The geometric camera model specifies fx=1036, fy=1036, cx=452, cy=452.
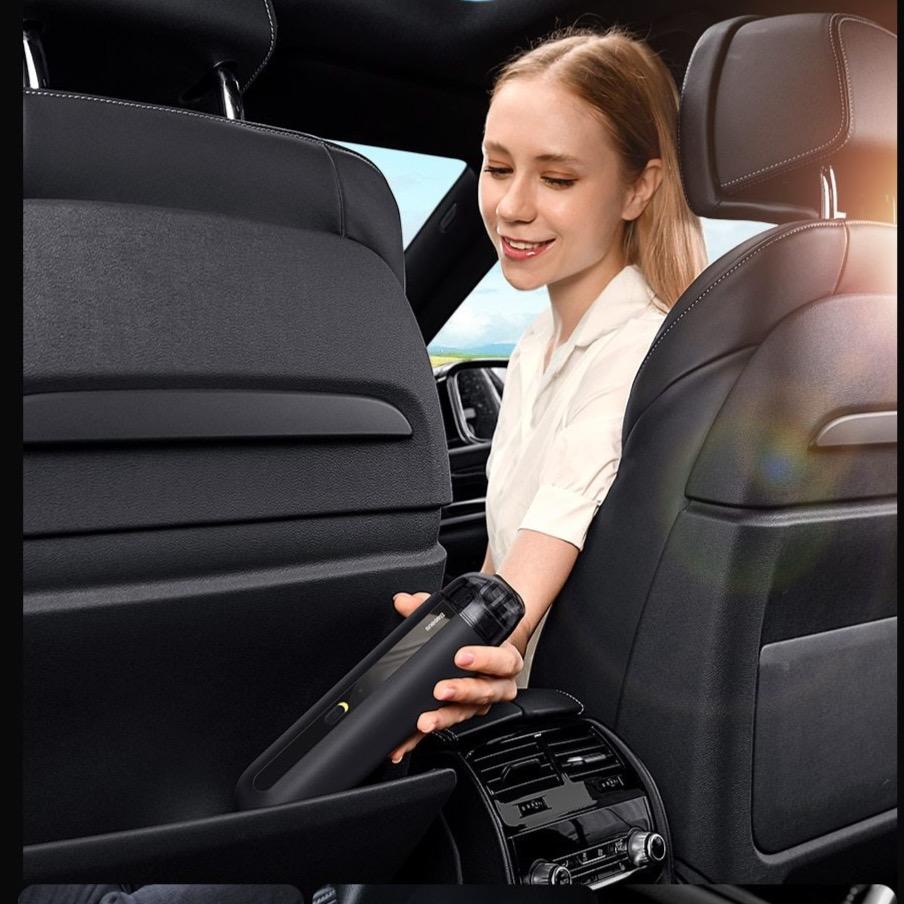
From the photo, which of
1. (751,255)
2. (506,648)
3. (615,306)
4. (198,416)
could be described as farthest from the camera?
(615,306)

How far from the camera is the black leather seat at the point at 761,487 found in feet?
3.42

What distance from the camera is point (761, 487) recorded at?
1.03 meters

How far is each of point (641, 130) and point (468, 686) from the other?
79 centimetres

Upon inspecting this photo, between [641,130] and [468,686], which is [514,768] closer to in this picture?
[468,686]

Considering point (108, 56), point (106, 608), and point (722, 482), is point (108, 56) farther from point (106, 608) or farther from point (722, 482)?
point (722, 482)

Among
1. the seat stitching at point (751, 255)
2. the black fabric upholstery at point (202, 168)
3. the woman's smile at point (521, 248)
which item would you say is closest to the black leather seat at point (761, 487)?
the seat stitching at point (751, 255)

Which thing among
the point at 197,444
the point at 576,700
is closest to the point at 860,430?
the point at 576,700

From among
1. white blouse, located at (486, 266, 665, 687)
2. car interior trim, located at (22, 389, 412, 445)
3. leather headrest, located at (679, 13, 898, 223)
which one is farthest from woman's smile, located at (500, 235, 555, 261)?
car interior trim, located at (22, 389, 412, 445)

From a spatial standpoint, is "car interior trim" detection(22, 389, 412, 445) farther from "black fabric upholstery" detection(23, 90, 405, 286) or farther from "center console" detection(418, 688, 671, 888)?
"center console" detection(418, 688, 671, 888)

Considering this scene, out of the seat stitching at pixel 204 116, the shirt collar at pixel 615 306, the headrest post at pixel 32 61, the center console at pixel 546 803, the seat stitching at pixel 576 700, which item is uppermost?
the headrest post at pixel 32 61

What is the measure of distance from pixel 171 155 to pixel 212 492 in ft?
0.95

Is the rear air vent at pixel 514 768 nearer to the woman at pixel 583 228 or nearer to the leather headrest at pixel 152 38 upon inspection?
the woman at pixel 583 228

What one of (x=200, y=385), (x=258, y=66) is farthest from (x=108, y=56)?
(x=200, y=385)

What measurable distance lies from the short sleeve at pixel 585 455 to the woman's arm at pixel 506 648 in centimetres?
2
